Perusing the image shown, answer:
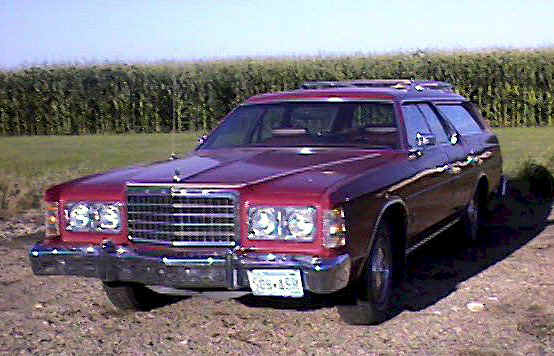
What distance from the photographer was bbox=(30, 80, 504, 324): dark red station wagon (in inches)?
191

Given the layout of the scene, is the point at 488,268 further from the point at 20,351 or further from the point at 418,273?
the point at 20,351

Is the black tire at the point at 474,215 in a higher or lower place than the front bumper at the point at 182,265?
lower

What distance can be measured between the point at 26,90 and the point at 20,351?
2347 centimetres

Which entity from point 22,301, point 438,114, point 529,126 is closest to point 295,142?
point 438,114

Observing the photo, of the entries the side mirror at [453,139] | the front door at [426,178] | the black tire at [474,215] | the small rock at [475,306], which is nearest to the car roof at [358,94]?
the front door at [426,178]

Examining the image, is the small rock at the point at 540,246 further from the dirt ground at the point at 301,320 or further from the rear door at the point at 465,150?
the rear door at the point at 465,150

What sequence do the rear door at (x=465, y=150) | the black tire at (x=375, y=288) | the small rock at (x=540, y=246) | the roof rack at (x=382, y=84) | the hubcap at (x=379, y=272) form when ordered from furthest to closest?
1. the small rock at (x=540, y=246)
2. the roof rack at (x=382, y=84)
3. the rear door at (x=465, y=150)
4. the hubcap at (x=379, y=272)
5. the black tire at (x=375, y=288)

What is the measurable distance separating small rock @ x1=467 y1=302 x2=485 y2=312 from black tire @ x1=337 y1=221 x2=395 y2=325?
569 millimetres

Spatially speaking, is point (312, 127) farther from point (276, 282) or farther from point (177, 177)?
point (276, 282)

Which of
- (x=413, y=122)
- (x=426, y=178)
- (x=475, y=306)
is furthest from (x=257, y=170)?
(x=413, y=122)

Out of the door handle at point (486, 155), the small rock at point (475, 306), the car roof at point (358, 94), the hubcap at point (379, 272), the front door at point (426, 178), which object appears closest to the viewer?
the hubcap at point (379, 272)

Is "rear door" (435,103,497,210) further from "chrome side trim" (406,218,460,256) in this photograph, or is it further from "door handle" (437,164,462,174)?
"chrome side trim" (406,218,460,256)

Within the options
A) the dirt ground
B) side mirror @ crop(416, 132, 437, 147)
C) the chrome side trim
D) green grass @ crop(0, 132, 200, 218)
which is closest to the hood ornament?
the dirt ground

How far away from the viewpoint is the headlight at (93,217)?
5305 millimetres
